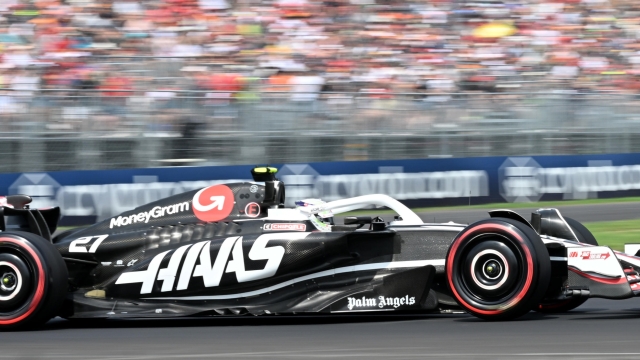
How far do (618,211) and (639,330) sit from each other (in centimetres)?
934

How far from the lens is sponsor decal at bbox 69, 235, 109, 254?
668 cm

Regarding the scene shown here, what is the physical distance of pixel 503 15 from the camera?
1669 centimetres

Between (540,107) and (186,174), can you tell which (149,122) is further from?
(540,107)

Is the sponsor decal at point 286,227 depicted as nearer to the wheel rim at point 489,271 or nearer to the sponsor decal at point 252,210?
the sponsor decal at point 252,210

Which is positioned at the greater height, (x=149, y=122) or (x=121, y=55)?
(x=121, y=55)

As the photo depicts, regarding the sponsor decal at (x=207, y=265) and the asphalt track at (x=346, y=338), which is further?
the sponsor decal at (x=207, y=265)

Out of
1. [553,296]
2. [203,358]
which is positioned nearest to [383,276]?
[553,296]

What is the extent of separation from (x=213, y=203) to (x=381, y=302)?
154 centimetres

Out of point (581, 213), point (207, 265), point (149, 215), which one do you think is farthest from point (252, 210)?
point (581, 213)

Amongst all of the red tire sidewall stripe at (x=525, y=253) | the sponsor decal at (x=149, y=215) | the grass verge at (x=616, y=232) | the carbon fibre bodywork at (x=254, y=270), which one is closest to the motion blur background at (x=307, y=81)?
the grass verge at (x=616, y=232)

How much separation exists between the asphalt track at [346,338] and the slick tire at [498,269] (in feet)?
0.45

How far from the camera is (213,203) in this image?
22.5 ft

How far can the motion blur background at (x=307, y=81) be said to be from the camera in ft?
42.7

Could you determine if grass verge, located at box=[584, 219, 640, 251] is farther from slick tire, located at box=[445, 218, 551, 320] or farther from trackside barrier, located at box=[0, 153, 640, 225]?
slick tire, located at box=[445, 218, 551, 320]
